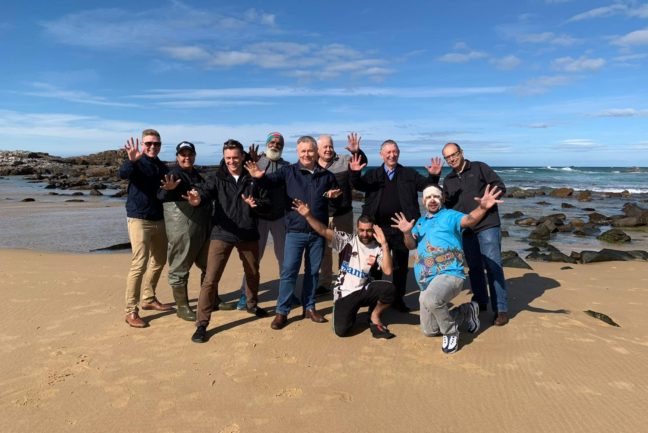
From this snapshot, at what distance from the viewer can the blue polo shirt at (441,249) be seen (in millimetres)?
4891

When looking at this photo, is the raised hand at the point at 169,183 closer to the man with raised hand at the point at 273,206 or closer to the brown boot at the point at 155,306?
the man with raised hand at the point at 273,206

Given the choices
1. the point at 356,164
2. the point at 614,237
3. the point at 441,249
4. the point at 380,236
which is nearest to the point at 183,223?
the point at 356,164

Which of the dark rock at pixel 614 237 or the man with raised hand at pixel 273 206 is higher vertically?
the man with raised hand at pixel 273 206

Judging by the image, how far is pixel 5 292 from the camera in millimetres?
6773

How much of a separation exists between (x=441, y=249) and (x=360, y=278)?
100cm

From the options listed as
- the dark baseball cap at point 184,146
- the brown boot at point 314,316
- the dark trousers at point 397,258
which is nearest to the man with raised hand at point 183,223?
the dark baseball cap at point 184,146

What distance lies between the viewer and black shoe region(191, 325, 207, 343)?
5.01 m

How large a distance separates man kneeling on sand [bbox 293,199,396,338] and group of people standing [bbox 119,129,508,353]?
0.04ft

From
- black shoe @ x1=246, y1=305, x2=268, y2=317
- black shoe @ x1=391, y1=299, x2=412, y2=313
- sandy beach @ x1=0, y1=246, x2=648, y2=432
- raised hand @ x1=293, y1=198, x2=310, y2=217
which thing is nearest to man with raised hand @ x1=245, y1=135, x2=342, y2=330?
raised hand @ x1=293, y1=198, x2=310, y2=217

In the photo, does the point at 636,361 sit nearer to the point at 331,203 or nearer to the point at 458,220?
the point at 458,220

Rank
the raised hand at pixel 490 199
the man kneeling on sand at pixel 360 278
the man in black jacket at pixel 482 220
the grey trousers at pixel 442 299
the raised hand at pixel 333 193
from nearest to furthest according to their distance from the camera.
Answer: the grey trousers at pixel 442 299 → the raised hand at pixel 490 199 → the man kneeling on sand at pixel 360 278 → the raised hand at pixel 333 193 → the man in black jacket at pixel 482 220

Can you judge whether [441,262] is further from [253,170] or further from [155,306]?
[155,306]

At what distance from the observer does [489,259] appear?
5.62 m

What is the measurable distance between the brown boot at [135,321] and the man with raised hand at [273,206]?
129cm
